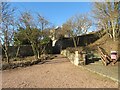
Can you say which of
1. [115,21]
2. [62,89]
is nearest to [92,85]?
[62,89]

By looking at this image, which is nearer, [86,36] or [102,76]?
[102,76]

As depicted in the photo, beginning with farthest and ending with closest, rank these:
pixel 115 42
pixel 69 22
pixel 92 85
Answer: pixel 69 22
pixel 115 42
pixel 92 85

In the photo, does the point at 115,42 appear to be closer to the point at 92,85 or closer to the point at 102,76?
the point at 102,76

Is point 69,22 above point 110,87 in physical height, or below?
above

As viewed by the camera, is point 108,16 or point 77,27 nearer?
A: point 108,16

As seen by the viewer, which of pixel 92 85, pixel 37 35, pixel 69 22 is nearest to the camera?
pixel 92 85

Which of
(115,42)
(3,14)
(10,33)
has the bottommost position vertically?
(115,42)

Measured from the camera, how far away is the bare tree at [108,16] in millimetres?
21047

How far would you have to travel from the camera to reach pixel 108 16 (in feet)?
70.5

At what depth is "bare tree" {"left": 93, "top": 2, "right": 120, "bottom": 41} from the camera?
829 inches

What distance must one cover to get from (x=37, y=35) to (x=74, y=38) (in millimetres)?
13062

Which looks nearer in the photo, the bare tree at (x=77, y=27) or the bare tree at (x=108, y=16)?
the bare tree at (x=108, y=16)

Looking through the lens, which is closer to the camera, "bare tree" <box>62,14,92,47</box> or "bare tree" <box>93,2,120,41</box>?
"bare tree" <box>93,2,120,41</box>

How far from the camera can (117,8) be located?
2103 cm
